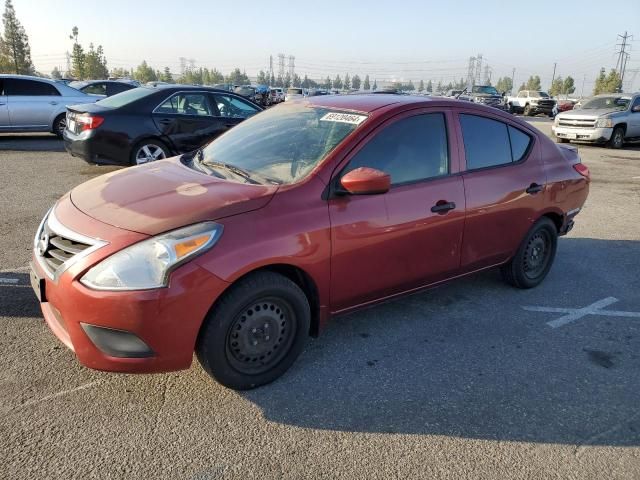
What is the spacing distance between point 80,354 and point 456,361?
7.54 feet

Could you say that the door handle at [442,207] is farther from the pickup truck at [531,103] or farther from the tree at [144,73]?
the tree at [144,73]

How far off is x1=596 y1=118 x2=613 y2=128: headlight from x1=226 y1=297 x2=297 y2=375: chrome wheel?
54.0 feet

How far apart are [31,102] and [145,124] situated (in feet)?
19.2

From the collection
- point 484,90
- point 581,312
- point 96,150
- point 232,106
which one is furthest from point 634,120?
point 484,90

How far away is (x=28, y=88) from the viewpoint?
12516 mm

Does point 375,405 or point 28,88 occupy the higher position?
point 28,88

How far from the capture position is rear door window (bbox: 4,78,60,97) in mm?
12305

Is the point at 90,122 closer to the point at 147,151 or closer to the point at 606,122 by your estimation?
the point at 147,151

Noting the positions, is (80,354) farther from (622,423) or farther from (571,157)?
(571,157)

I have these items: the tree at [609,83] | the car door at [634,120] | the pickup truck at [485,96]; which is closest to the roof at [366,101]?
the car door at [634,120]

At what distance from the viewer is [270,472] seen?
246cm

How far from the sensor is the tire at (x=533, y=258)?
4625mm

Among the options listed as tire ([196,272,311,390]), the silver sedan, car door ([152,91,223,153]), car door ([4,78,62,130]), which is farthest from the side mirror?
car door ([4,78,62,130])

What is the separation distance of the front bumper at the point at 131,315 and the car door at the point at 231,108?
685 centimetres
